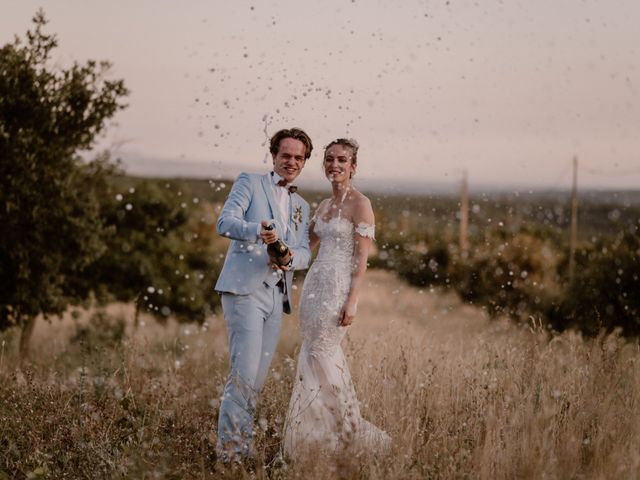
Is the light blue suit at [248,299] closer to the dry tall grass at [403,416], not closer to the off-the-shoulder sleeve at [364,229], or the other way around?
the dry tall grass at [403,416]

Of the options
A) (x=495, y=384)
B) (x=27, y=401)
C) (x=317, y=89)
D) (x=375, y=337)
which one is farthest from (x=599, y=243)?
(x=27, y=401)

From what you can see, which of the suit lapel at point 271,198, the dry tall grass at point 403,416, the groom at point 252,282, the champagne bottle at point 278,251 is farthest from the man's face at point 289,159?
the dry tall grass at point 403,416

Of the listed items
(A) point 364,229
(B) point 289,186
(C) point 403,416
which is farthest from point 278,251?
(C) point 403,416

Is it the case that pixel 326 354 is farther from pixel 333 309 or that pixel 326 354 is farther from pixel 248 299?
pixel 248 299

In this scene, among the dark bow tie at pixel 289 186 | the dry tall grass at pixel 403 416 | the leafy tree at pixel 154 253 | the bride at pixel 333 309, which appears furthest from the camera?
the leafy tree at pixel 154 253

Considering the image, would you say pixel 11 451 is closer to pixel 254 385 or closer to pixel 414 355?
pixel 254 385

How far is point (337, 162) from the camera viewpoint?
6.66 metres

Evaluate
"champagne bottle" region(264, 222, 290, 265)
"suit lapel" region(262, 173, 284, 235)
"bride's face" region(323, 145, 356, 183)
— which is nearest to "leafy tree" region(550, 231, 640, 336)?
"bride's face" region(323, 145, 356, 183)

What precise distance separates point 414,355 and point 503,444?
2.13m

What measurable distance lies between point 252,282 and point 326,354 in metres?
1.10

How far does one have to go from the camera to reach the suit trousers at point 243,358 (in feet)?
21.1

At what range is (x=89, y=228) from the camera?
14.7 metres

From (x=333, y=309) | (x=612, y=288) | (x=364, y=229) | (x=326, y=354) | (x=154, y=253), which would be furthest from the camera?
(x=154, y=253)

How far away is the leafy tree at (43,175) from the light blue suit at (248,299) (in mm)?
7769
